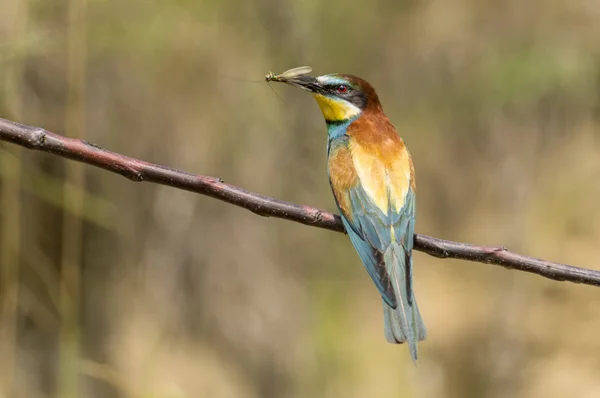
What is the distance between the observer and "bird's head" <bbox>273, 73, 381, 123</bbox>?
82.9 inches

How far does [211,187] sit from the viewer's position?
1202 mm

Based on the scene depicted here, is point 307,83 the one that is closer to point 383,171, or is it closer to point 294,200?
point 383,171

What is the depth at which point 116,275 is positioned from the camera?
10.9 feet

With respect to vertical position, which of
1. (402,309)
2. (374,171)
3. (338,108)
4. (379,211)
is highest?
(338,108)

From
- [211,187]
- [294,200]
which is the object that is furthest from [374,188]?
[294,200]

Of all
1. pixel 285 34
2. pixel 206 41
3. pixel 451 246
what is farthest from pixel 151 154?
pixel 451 246

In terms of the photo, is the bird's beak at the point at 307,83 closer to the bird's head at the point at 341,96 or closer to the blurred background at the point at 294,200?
the bird's head at the point at 341,96

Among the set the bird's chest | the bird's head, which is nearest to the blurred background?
the bird's head

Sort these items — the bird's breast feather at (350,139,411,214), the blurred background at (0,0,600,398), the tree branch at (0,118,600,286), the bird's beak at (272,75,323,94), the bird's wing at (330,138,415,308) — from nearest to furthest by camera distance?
the tree branch at (0,118,600,286), the bird's wing at (330,138,415,308), the bird's breast feather at (350,139,411,214), the bird's beak at (272,75,323,94), the blurred background at (0,0,600,398)

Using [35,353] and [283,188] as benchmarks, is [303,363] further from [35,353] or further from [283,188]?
[35,353]

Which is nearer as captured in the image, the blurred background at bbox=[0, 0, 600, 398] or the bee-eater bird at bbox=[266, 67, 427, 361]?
the bee-eater bird at bbox=[266, 67, 427, 361]

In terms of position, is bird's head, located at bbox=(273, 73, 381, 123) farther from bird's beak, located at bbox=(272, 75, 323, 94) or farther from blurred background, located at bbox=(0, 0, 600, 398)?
blurred background, located at bbox=(0, 0, 600, 398)

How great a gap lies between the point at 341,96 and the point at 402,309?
0.80 m

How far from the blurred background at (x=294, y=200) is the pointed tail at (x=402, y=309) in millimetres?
1138
